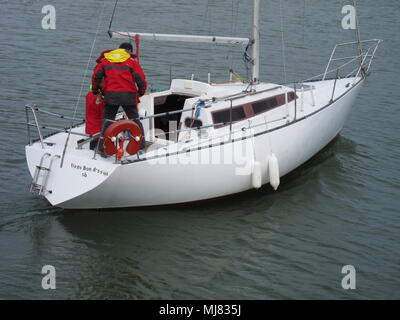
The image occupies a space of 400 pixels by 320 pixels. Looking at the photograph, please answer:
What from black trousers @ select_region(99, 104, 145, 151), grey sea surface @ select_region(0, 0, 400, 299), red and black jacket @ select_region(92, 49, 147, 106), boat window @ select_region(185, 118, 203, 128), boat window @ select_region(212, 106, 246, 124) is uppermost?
red and black jacket @ select_region(92, 49, 147, 106)

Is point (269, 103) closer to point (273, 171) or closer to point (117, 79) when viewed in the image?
point (273, 171)

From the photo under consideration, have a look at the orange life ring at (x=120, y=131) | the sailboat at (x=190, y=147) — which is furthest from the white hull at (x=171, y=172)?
the orange life ring at (x=120, y=131)

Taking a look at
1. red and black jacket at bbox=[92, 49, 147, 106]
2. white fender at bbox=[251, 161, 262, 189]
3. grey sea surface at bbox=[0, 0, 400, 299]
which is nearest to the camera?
grey sea surface at bbox=[0, 0, 400, 299]

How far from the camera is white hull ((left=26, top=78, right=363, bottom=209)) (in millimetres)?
10906

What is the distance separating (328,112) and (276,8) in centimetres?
1570

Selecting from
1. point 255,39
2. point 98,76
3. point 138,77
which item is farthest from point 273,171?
point 98,76

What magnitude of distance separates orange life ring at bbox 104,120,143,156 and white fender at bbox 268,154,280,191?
293 centimetres

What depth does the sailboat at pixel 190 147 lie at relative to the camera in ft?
36.0

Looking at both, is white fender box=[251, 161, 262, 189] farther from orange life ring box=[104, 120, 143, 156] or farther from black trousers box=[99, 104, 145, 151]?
orange life ring box=[104, 120, 143, 156]

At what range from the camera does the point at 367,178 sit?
14.5 meters

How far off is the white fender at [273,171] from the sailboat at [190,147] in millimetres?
20

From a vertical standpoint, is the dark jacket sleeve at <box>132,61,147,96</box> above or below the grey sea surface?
above

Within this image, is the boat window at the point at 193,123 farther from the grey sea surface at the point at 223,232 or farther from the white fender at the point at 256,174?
the grey sea surface at the point at 223,232

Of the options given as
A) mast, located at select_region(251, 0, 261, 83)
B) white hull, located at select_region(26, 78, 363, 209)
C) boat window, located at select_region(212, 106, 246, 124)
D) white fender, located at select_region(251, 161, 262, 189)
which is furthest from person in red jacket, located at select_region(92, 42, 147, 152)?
mast, located at select_region(251, 0, 261, 83)
